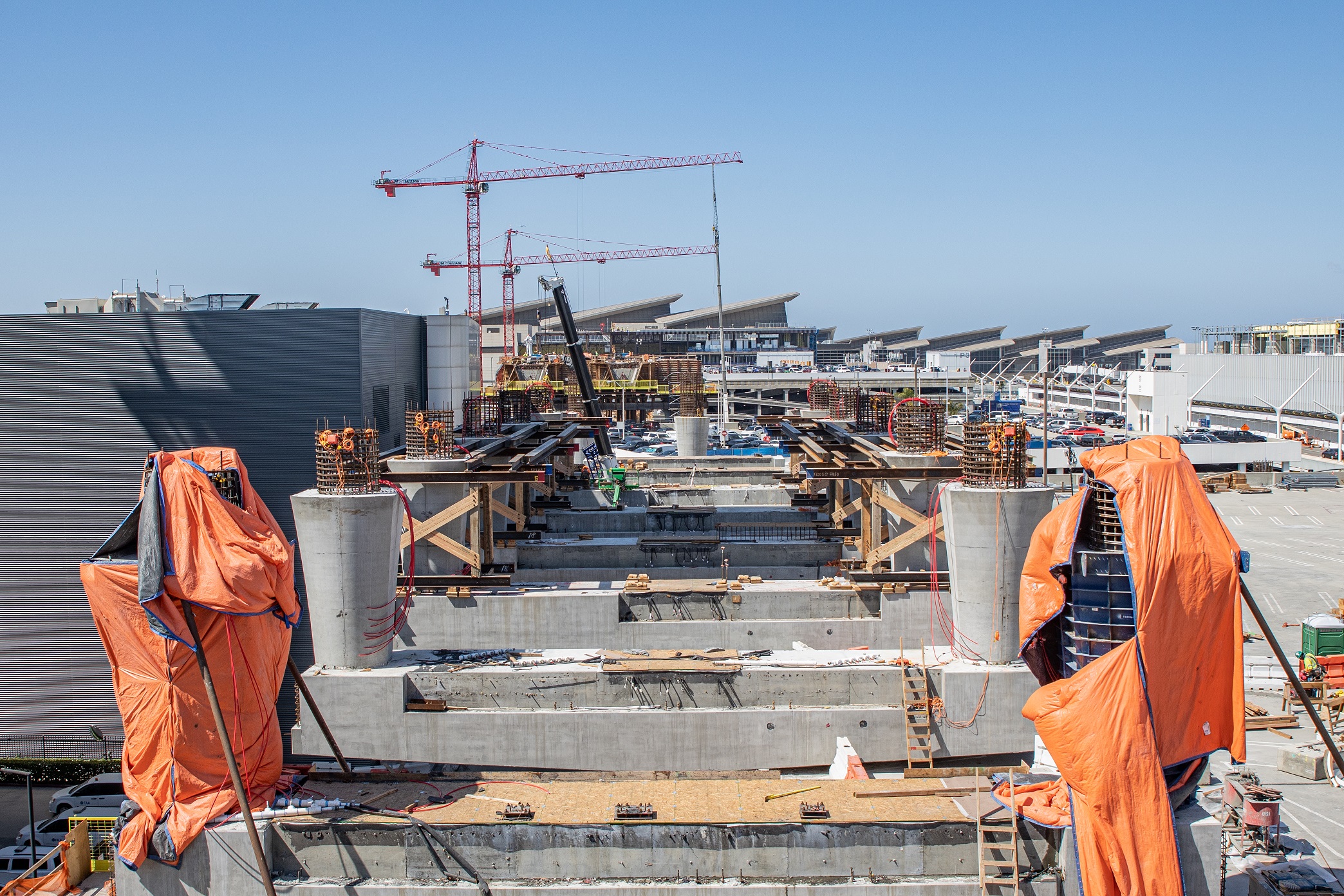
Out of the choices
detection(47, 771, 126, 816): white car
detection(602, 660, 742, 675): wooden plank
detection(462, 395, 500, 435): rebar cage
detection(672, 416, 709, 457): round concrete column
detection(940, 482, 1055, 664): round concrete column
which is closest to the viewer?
detection(940, 482, 1055, 664): round concrete column

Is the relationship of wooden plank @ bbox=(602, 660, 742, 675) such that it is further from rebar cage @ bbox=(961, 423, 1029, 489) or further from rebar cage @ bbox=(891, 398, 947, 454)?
rebar cage @ bbox=(891, 398, 947, 454)

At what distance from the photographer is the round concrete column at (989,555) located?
2206cm

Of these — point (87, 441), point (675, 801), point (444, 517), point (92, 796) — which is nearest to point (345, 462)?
point (444, 517)

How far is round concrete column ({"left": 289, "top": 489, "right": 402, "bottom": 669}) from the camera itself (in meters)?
22.4

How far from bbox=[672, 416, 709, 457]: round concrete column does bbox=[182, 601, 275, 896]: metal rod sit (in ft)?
133

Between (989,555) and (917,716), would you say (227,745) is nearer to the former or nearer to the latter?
(917,716)

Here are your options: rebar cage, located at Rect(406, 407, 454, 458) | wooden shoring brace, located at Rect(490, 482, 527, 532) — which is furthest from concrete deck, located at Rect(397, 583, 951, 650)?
rebar cage, located at Rect(406, 407, 454, 458)

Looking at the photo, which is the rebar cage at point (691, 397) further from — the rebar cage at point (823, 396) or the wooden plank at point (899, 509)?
the wooden plank at point (899, 509)

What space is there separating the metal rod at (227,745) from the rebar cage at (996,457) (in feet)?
51.3

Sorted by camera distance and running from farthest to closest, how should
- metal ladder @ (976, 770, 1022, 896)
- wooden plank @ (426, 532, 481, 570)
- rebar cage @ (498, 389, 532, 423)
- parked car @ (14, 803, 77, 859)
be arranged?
rebar cage @ (498, 389, 532, 423) → wooden plank @ (426, 532, 481, 570) → parked car @ (14, 803, 77, 859) → metal ladder @ (976, 770, 1022, 896)

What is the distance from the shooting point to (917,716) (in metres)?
22.8

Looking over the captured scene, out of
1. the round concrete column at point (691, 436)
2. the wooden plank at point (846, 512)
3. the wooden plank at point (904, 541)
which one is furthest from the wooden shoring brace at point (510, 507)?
the round concrete column at point (691, 436)

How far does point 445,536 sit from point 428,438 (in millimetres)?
2829

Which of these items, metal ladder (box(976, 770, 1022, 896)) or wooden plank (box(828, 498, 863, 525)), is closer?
metal ladder (box(976, 770, 1022, 896))
